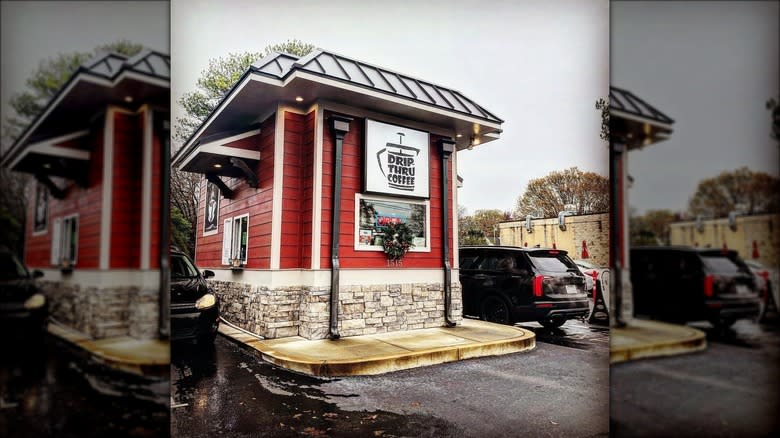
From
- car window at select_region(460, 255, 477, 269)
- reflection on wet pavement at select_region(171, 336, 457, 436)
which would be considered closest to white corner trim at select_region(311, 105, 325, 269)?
reflection on wet pavement at select_region(171, 336, 457, 436)

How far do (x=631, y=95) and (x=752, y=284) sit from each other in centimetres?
90

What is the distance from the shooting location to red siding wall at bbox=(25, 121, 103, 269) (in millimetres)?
1385

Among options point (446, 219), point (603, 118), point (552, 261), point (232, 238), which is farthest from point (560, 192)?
point (232, 238)

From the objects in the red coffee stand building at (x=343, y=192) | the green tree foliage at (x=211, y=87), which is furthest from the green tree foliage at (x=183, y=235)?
the green tree foliage at (x=211, y=87)

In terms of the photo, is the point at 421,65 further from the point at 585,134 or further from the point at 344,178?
the point at 585,134

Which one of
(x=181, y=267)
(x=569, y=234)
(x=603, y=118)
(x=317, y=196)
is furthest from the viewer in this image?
(x=317, y=196)

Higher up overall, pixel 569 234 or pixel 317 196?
pixel 317 196

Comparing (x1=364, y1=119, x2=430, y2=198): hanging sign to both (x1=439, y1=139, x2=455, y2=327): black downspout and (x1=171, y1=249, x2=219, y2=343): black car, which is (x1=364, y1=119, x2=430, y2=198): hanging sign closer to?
(x1=439, y1=139, x2=455, y2=327): black downspout

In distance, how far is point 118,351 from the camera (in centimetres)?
140

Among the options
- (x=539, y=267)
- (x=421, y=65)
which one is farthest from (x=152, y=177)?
(x=539, y=267)

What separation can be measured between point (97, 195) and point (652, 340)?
2.13 meters

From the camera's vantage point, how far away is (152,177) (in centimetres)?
144

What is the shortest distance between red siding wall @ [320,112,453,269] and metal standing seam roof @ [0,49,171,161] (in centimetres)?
216

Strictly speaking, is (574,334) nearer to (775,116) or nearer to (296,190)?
(775,116)
